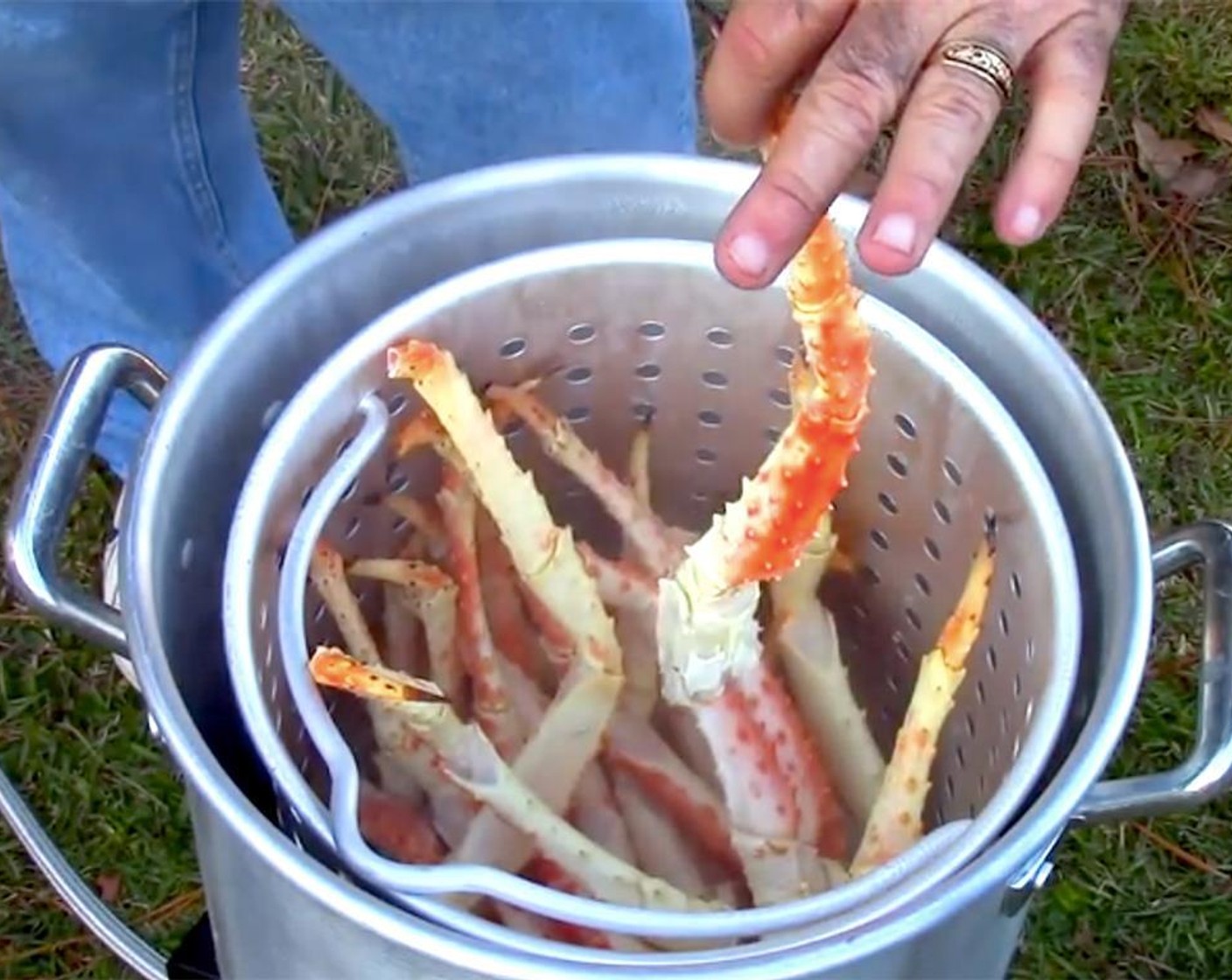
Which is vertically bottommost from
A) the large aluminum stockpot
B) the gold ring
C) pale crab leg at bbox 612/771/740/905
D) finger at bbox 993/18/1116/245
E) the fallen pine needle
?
the fallen pine needle

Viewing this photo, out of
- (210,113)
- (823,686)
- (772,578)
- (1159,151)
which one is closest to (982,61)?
(772,578)

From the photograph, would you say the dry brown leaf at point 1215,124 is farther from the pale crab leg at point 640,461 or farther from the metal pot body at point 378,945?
the metal pot body at point 378,945

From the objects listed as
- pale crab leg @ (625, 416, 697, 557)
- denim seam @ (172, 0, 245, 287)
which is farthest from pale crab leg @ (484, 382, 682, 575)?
denim seam @ (172, 0, 245, 287)

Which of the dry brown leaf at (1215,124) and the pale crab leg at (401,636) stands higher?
the pale crab leg at (401,636)

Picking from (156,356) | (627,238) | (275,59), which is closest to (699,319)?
(627,238)

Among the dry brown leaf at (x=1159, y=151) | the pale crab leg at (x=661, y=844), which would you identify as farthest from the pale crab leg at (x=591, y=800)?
the dry brown leaf at (x=1159, y=151)

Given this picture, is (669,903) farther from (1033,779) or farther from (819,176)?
(819,176)

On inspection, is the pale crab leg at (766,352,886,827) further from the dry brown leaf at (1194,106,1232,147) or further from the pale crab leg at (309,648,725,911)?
the dry brown leaf at (1194,106,1232,147)

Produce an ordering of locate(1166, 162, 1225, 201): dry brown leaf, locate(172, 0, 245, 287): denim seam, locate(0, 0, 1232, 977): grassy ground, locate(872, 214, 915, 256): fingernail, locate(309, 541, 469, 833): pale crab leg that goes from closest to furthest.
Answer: locate(872, 214, 915, 256): fingernail → locate(309, 541, 469, 833): pale crab leg → locate(172, 0, 245, 287): denim seam → locate(0, 0, 1232, 977): grassy ground → locate(1166, 162, 1225, 201): dry brown leaf
